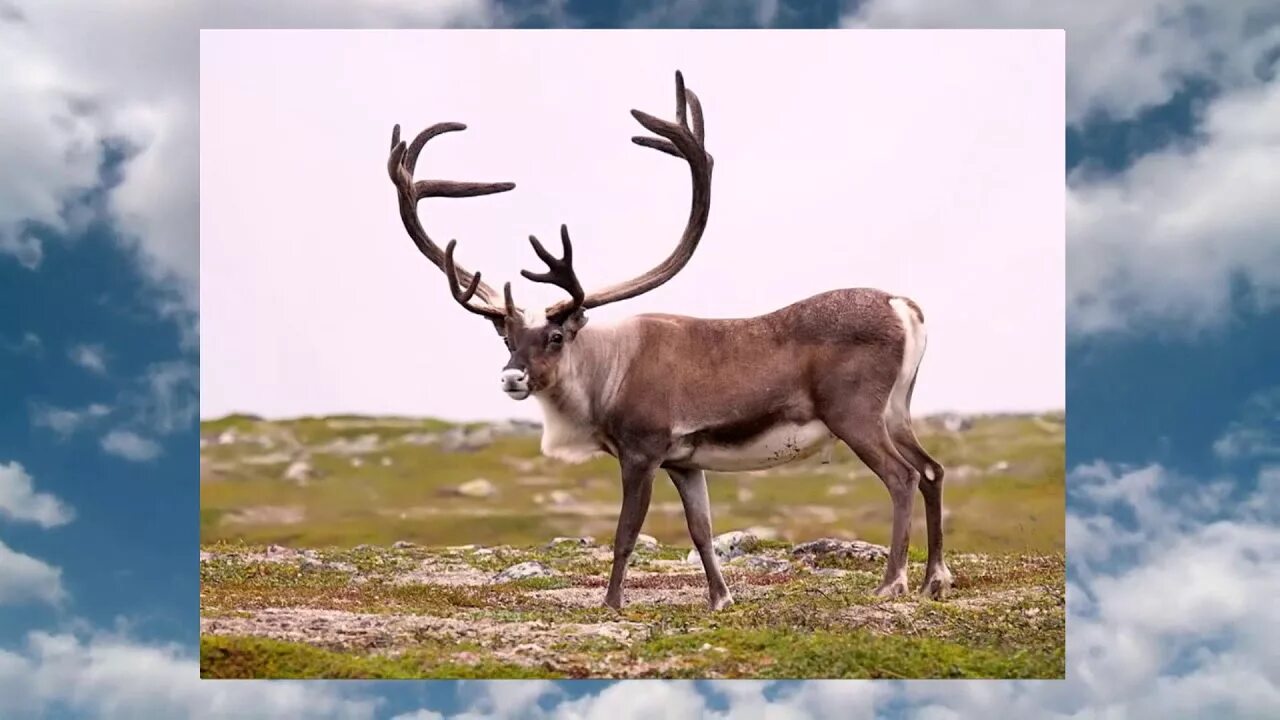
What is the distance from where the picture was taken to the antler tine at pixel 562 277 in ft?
44.8

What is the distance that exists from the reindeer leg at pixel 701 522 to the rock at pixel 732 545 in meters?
Answer: 4.60

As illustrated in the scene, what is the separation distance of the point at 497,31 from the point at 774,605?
7.87m

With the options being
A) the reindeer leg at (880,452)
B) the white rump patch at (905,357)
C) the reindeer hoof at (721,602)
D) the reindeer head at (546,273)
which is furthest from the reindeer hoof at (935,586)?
the reindeer head at (546,273)

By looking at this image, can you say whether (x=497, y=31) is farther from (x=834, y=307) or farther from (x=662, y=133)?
(x=834, y=307)

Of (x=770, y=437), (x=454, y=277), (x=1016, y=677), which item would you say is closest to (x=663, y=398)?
(x=770, y=437)

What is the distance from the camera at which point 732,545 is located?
19484mm

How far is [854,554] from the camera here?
60.9 ft

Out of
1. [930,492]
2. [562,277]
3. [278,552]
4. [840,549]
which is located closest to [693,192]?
[562,277]

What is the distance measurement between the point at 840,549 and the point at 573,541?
4.02 metres

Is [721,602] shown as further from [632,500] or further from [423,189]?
[423,189]

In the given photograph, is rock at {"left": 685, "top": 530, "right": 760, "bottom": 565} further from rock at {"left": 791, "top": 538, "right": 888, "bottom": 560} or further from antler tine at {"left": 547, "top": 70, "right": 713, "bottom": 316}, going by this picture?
antler tine at {"left": 547, "top": 70, "right": 713, "bottom": 316}

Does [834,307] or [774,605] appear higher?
[834,307]

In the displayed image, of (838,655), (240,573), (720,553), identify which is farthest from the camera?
(720,553)

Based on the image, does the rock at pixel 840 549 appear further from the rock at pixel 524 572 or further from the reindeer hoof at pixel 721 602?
the reindeer hoof at pixel 721 602
